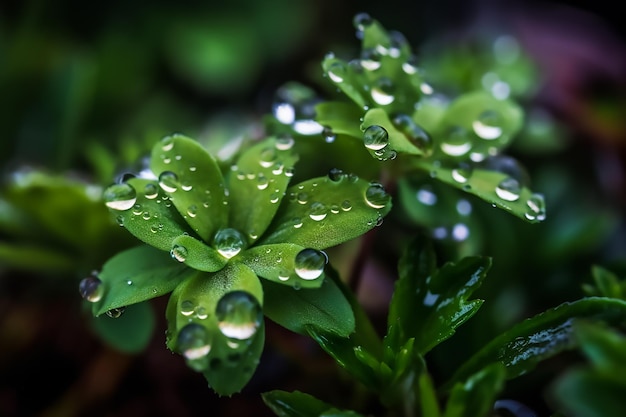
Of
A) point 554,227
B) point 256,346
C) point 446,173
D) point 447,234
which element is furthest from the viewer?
point 554,227

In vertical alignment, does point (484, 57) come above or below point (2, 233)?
above

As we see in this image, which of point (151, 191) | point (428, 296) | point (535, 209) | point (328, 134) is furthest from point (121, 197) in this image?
point (535, 209)

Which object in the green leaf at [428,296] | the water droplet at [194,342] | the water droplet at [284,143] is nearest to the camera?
the water droplet at [194,342]

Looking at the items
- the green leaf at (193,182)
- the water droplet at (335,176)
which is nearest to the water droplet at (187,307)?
the green leaf at (193,182)

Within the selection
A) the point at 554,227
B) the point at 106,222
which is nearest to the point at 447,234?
the point at 554,227

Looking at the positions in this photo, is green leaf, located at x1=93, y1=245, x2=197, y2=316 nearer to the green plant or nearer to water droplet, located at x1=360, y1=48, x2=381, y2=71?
the green plant

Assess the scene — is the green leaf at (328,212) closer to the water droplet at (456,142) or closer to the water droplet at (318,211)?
the water droplet at (318,211)

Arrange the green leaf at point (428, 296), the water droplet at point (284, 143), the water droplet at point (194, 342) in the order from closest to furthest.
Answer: the water droplet at point (194, 342) < the green leaf at point (428, 296) < the water droplet at point (284, 143)

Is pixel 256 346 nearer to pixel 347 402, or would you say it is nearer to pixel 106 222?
pixel 347 402
